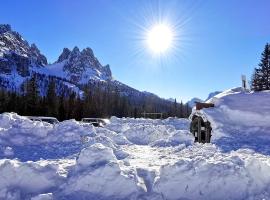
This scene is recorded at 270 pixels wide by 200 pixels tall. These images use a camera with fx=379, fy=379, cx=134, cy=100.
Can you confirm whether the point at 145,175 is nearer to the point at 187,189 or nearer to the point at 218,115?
the point at 187,189

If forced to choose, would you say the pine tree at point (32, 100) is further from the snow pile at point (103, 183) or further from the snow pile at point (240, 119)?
the snow pile at point (103, 183)

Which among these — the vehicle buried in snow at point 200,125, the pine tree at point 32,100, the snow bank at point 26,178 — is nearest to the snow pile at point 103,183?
the snow bank at point 26,178

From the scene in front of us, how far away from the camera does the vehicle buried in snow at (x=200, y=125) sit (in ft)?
63.7

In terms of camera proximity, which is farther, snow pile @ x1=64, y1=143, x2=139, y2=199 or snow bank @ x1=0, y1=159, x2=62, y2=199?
snow bank @ x1=0, y1=159, x2=62, y2=199

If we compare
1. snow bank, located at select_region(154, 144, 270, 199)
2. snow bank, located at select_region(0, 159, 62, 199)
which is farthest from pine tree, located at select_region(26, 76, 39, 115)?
snow bank, located at select_region(154, 144, 270, 199)

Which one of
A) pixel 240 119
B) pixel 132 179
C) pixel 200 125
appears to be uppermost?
pixel 240 119

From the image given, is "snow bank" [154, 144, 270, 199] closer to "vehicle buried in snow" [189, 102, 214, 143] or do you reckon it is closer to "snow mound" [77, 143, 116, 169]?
"snow mound" [77, 143, 116, 169]

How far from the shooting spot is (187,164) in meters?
8.95

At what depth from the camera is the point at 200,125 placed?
20.1 metres

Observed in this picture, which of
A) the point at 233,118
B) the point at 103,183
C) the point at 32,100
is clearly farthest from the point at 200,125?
the point at 32,100

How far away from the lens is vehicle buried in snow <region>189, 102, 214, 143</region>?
63.7 feet

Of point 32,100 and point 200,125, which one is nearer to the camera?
point 200,125

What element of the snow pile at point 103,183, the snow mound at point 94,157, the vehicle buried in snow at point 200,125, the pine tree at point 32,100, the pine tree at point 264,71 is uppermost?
the pine tree at point 264,71

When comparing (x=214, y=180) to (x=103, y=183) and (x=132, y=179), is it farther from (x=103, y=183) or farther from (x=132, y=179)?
(x=103, y=183)
